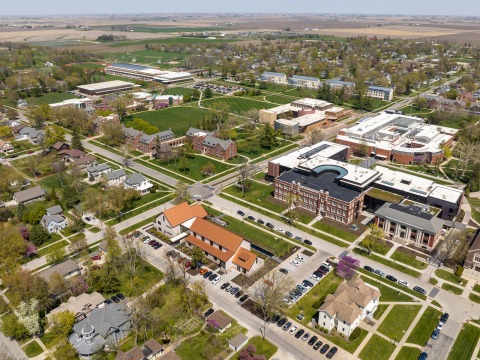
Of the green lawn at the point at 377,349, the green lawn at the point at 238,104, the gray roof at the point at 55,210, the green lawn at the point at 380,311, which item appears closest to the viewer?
the green lawn at the point at 377,349

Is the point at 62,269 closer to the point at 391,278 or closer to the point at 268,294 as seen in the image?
the point at 268,294

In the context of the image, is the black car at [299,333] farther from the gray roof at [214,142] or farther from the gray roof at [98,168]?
the gray roof at [98,168]

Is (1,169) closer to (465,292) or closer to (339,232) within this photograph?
(339,232)

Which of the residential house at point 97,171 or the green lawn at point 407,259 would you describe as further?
the residential house at point 97,171

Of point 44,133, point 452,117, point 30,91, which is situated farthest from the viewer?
point 30,91

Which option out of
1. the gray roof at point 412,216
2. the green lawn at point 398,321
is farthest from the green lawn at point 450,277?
the green lawn at point 398,321

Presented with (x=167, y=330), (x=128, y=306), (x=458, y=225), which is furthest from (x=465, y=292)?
(x=128, y=306)
